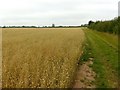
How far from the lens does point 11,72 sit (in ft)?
25.5

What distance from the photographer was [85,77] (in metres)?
10.2

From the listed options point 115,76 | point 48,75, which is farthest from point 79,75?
point 48,75

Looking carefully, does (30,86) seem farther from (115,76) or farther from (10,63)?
(115,76)

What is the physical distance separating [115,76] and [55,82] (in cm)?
379

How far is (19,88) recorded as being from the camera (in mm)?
6535

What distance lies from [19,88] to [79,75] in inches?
168

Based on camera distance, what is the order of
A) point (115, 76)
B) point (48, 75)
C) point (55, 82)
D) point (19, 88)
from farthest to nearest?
1. point (115, 76)
2. point (48, 75)
3. point (55, 82)
4. point (19, 88)

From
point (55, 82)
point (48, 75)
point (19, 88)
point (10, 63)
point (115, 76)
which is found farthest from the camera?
point (115, 76)

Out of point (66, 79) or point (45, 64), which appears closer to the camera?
point (66, 79)

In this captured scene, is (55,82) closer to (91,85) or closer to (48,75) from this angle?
(48,75)

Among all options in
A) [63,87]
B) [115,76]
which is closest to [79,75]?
[115,76]

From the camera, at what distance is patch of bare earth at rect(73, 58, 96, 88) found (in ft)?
29.5

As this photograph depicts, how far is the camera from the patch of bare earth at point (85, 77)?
29.5 feet

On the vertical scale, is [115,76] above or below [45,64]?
below
